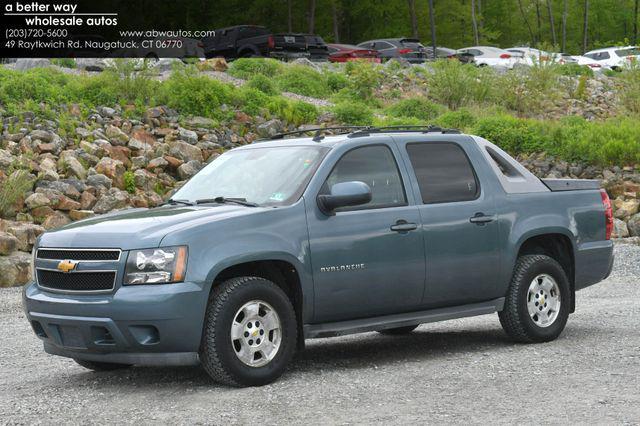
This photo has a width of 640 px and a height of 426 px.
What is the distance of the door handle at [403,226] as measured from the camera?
822 centimetres

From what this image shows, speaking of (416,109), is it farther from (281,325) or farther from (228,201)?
(281,325)

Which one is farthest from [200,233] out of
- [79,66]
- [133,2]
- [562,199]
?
[133,2]

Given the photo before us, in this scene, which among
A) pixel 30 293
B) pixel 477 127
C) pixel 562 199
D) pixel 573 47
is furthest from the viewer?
pixel 573 47

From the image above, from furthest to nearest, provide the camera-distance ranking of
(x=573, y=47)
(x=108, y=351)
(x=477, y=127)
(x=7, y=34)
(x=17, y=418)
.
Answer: (x=573, y=47) < (x=7, y=34) < (x=477, y=127) < (x=108, y=351) < (x=17, y=418)

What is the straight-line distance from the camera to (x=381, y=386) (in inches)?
290

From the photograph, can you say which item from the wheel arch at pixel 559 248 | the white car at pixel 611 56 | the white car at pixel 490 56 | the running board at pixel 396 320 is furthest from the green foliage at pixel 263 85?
the white car at pixel 611 56

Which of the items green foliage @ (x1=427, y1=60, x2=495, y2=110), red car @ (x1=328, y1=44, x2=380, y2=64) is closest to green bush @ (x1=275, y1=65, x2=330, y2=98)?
green foliage @ (x1=427, y1=60, x2=495, y2=110)

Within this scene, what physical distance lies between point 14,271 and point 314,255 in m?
8.32

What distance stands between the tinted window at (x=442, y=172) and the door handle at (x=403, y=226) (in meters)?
0.35

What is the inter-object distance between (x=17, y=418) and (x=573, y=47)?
8537 cm

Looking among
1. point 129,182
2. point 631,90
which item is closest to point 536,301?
point 129,182

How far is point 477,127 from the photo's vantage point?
2448 centimetres

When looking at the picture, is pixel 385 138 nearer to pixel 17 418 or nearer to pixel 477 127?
pixel 17 418

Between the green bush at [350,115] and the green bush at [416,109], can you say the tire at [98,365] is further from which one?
the green bush at [416,109]
